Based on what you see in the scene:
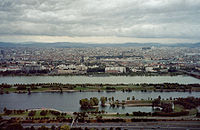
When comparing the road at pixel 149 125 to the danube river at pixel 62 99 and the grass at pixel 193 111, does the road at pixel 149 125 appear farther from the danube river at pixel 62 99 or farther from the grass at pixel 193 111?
the danube river at pixel 62 99

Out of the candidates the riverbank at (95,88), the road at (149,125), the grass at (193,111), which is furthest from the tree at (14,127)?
the grass at (193,111)

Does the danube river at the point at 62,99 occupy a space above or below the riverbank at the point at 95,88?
below

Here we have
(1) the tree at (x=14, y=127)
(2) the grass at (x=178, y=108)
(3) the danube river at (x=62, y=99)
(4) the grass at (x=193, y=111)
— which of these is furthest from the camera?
(3) the danube river at (x=62, y=99)

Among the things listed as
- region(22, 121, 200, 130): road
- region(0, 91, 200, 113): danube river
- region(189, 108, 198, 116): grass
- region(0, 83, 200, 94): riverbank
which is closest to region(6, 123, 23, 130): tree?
region(22, 121, 200, 130): road

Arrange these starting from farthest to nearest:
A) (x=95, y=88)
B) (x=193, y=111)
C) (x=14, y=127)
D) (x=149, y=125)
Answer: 1. (x=95, y=88)
2. (x=193, y=111)
3. (x=149, y=125)
4. (x=14, y=127)

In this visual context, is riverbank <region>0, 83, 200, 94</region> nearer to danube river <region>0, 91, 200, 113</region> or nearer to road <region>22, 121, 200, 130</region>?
danube river <region>0, 91, 200, 113</region>

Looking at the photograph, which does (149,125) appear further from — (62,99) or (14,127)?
(62,99)

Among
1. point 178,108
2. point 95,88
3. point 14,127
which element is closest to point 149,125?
point 178,108

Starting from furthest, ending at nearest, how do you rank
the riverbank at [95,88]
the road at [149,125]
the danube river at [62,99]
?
the riverbank at [95,88]
the danube river at [62,99]
the road at [149,125]

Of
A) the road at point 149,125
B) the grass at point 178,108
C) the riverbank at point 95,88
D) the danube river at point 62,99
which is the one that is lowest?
the road at point 149,125
